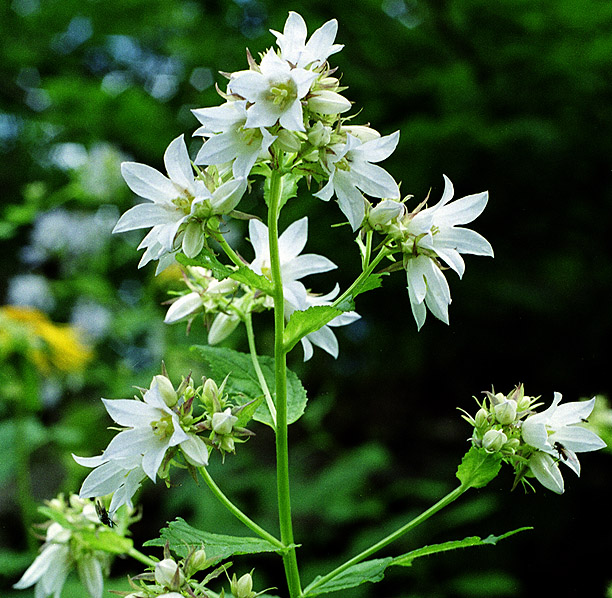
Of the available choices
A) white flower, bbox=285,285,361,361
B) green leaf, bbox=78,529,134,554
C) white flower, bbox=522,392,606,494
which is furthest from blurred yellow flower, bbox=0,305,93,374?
white flower, bbox=522,392,606,494

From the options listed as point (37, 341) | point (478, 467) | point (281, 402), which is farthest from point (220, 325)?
point (37, 341)

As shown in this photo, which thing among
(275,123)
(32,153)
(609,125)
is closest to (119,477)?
(275,123)

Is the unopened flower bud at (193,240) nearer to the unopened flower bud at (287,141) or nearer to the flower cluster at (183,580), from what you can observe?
the unopened flower bud at (287,141)

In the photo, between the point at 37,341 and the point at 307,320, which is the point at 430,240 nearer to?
the point at 307,320

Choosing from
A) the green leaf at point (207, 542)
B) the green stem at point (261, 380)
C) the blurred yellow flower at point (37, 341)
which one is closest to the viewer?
the green leaf at point (207, 542)

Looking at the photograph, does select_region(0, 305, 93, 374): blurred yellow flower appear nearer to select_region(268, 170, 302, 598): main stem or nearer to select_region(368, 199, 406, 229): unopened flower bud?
select_region(268, 170, 302, 598): main stem

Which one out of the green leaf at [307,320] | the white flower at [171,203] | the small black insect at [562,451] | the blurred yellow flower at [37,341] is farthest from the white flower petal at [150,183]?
the blurred yellow flower at [37,341]

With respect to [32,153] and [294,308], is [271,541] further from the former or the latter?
[32,153]
